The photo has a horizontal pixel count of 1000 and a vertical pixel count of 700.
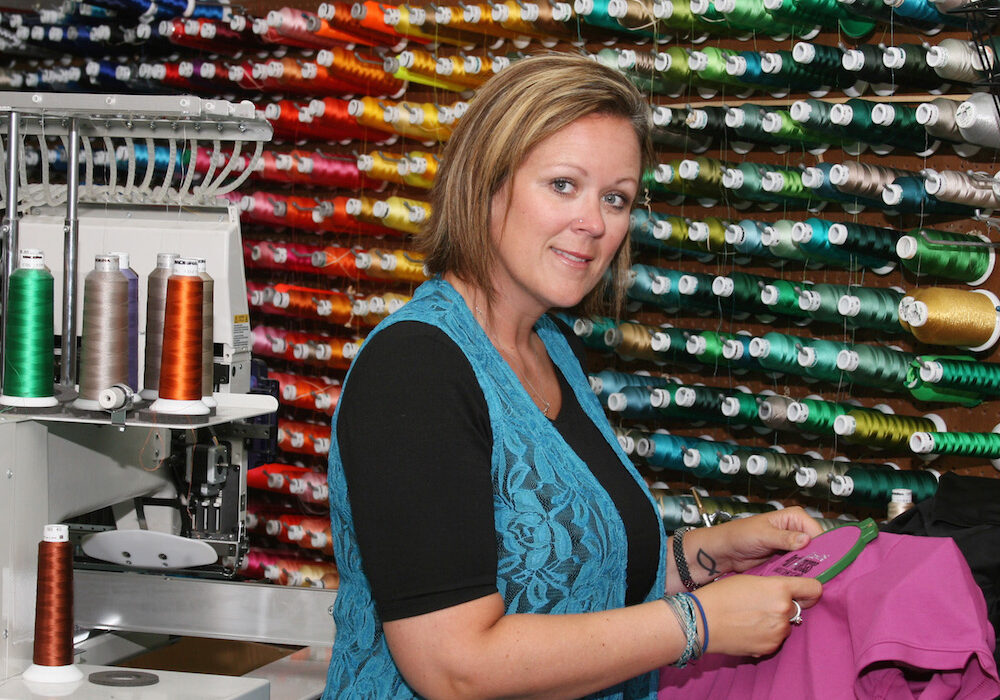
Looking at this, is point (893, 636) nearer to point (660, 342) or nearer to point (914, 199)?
point (914, 199)

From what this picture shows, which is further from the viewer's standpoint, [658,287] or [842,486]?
[658,287]

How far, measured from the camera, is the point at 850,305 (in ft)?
8.41

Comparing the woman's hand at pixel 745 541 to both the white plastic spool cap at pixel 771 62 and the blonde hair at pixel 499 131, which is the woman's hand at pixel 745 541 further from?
the white plastic spool cap at pixel 771 62

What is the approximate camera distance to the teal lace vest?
147cm

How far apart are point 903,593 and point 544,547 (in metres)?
0.51

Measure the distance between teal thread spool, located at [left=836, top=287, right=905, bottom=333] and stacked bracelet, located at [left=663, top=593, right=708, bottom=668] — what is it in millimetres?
1295

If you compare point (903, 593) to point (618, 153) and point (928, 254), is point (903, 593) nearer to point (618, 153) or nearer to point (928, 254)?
point (618, 153)

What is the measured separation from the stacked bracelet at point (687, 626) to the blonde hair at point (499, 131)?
50 cm

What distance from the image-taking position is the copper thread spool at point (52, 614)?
194cm

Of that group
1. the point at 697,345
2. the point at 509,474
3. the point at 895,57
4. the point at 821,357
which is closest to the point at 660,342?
the point at 697,345

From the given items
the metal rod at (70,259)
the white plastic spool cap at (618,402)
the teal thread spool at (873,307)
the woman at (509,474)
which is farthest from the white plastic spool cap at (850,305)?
the metal rod at (70,259)

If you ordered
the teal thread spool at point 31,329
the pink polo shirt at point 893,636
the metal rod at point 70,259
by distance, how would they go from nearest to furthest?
the pink polo shirt at point 893,636 → the teal thread spool at point 31,329 → the metal rod at point 70,259

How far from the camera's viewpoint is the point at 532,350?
1846 mm

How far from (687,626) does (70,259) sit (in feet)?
4.71
